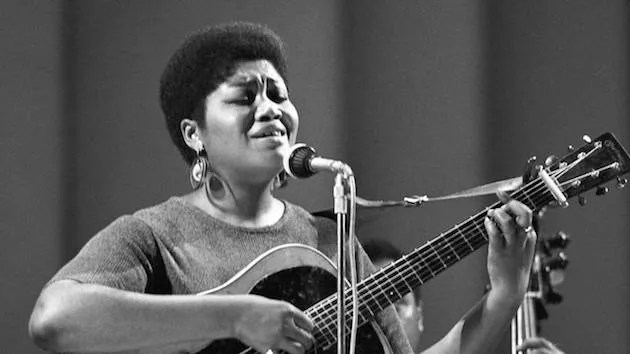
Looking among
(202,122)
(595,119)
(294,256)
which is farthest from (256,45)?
(595,119)

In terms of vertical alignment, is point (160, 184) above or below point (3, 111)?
below

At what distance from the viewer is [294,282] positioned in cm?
212

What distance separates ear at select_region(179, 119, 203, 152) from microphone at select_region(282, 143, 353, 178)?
428mm

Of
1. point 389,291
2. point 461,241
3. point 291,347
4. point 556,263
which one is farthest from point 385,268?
point 556,263

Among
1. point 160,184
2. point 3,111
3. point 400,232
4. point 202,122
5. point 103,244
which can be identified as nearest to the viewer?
point 103,244

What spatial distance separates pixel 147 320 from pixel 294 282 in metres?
0.32

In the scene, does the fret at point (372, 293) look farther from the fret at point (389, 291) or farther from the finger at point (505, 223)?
the finger at point (505, 223)

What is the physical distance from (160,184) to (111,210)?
16 cm

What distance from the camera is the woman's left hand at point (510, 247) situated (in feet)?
6.79

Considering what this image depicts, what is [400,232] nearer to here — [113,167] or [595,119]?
[595,119]

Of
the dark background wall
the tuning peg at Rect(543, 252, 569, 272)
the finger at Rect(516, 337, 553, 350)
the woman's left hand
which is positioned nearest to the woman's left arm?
the woman's left hand

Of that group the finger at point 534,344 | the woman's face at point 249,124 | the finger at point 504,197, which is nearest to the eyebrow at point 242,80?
the woman's face at point 249,124

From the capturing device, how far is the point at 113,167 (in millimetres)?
2943

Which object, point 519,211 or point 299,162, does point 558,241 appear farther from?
point 299,162
